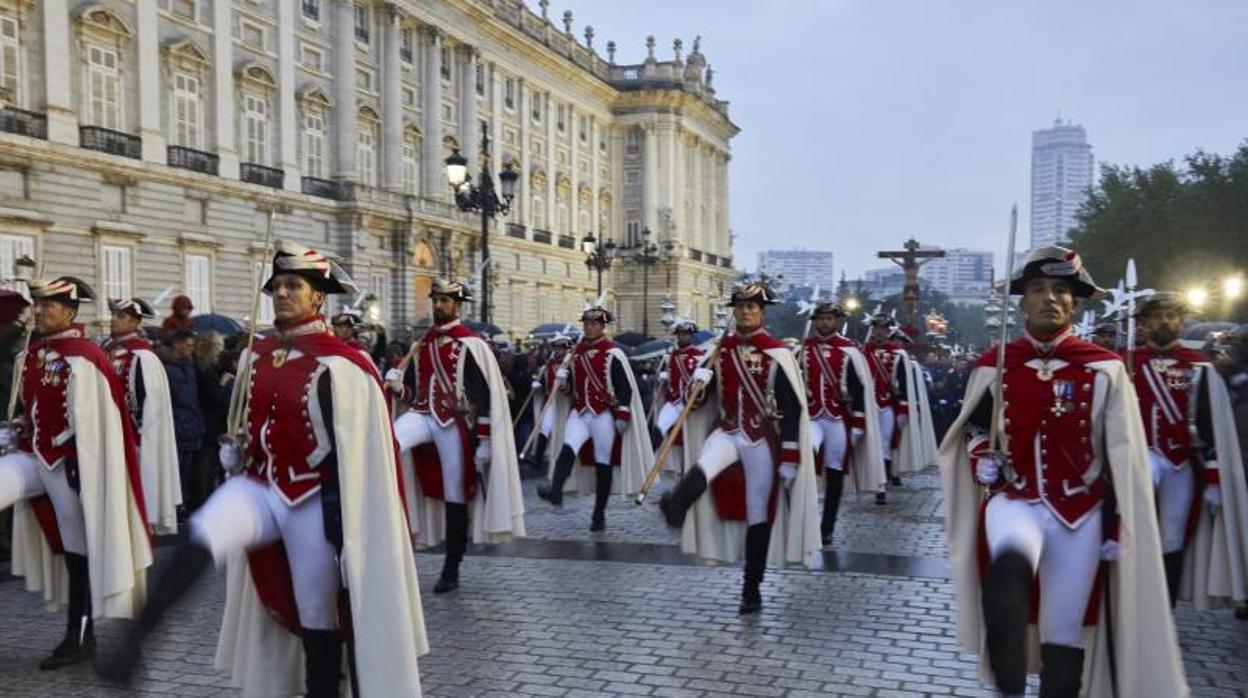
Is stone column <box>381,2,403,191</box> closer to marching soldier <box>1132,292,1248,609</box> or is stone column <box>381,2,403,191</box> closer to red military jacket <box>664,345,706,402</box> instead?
red military jacket <box>664,345,706,402</box>

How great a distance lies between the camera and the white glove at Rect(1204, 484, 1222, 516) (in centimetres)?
655

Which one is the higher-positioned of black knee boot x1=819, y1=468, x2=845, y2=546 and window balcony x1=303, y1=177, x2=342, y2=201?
window balcony x1=303, y1=177, x2=342, y2=201

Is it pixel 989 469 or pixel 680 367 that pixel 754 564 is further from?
pixel 680 367

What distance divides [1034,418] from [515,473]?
15.0ft

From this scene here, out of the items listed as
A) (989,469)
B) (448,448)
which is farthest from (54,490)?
(989,469)

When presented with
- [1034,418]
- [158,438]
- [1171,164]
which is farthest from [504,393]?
[1171,164]

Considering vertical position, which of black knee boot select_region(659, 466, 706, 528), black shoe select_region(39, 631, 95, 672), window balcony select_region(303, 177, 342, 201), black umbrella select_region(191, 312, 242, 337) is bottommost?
black shoe select_region(39, 631, 95, 672)

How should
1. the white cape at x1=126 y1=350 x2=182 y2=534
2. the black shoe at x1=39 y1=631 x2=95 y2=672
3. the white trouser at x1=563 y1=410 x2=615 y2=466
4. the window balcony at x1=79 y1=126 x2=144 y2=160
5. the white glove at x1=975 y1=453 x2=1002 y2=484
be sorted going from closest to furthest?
the white glove at x1=975 y1=453 x2=1002 y2=484, the black shoe at x1=39 y1=631 x2=95 y2=672, the white cape at x1=126 y1=350 x2=182 y2=534, the white trouser at x1=563 y1=410 x2=615 y2=466, the window balcony at x1=79 y1=126 x2=144 y2=160

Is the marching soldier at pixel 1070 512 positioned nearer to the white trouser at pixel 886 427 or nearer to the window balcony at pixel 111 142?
the white trouser at pixel 886 427

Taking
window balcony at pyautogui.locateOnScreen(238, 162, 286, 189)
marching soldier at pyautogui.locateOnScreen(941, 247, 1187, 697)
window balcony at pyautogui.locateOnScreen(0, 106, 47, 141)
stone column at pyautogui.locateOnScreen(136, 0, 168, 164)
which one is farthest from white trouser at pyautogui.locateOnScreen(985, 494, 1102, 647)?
window balcony at pyautogui.locateOnScreen(238, 162, 286, 189)

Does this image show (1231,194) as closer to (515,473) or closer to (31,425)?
(515,473)

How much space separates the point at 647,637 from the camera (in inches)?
266

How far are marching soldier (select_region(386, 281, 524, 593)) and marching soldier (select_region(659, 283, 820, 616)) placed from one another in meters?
1.56

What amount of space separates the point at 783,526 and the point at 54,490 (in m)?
4.77
